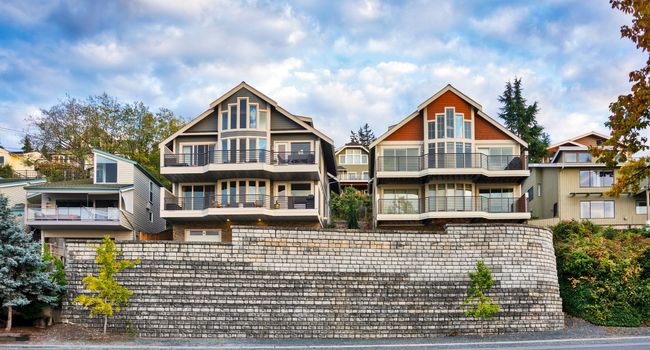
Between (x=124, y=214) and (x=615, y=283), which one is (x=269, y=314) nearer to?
(x=615, y=283)

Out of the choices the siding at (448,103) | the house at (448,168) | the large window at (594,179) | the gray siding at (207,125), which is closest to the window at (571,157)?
the large window at (594,179)

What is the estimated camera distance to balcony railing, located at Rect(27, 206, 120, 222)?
33.8 metres

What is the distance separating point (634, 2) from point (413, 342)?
14892 millimetres

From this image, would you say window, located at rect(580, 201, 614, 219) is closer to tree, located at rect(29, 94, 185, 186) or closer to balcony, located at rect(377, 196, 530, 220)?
balcony, located at rect(377, 196, 530, 220)

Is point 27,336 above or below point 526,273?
below

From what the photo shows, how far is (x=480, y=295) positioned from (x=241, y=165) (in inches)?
593

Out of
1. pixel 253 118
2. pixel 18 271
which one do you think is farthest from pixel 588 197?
pixel 18 271

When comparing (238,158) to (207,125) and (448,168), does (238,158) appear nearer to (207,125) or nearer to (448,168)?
(207,125)

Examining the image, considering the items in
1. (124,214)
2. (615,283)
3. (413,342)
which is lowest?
(413,342)

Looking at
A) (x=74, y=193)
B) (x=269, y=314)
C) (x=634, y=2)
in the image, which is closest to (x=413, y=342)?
(x=269, y=314)

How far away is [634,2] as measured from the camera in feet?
29.5

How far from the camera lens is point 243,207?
32.1m

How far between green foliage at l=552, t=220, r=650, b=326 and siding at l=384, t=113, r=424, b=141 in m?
12.0

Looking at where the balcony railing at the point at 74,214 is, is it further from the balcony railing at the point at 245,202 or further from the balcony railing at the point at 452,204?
the balcony railing at the point at 452,204
